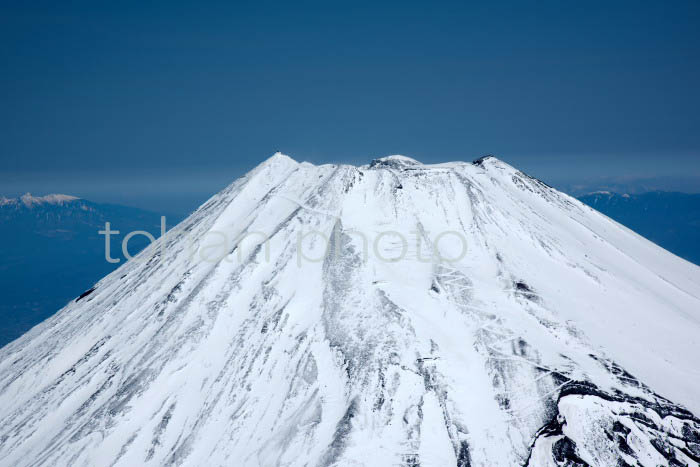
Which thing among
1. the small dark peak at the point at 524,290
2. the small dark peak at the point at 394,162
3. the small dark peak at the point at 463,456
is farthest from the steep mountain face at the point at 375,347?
the small dark peak at the point at 394,162

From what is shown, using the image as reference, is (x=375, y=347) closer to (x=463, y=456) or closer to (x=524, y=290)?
(x=463, y=456)

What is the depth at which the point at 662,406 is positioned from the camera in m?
21.8

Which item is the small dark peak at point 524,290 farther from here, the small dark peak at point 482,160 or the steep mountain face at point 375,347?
→ the small dark peak at point 482,160

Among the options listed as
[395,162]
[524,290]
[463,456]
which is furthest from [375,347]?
[395,162]

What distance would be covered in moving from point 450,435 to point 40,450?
100ft

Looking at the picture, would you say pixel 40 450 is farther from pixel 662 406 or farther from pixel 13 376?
pixel 662 406

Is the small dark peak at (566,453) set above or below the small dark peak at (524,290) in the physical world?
below

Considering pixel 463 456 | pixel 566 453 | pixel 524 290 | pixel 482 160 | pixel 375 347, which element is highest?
pixel 482 160

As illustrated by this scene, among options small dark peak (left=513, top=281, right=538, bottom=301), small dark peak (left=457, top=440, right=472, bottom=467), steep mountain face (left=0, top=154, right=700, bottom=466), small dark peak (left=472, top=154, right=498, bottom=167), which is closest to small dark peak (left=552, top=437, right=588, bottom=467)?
steep mountain face (left=0, top=154, right=700, bottom=466)

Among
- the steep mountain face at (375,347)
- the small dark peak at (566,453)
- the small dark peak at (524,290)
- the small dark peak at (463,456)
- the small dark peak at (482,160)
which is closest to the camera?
the small dark peak at (566,453)

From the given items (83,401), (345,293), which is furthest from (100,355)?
(345,293)

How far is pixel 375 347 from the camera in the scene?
2684cm

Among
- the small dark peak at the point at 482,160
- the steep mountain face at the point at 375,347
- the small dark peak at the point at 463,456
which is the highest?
the small dark peak at the point at 482,160

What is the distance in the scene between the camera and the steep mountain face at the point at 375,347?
2212cm
